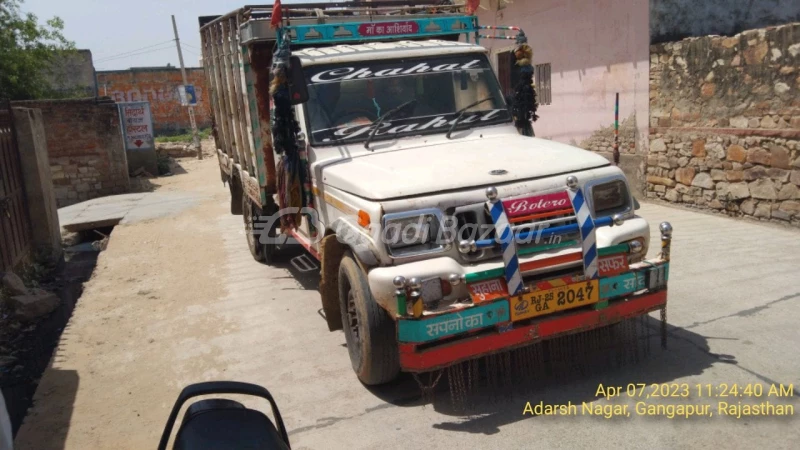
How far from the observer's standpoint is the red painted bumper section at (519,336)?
12.3 feet

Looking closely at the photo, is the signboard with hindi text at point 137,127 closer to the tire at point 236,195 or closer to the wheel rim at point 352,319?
the tire at point 236,195

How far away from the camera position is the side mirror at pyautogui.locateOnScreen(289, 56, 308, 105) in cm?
508

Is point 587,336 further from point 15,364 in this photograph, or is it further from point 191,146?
point 191,146

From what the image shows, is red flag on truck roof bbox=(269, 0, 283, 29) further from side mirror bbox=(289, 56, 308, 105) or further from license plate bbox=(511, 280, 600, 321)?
license plate bbox=(511, 280, 600, 321)

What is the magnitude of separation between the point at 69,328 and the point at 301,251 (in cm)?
320

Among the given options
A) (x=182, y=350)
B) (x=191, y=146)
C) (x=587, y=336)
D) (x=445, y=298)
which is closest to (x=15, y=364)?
(x=182, y=350)

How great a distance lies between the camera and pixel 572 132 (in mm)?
12094

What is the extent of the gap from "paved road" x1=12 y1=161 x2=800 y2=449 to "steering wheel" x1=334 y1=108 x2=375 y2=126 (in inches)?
70.1

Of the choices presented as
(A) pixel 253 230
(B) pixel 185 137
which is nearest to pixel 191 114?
(B) pixel 185 137

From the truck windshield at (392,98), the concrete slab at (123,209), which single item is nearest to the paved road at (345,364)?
the truck windshield at (392,98)

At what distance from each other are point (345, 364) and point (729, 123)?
627 centimetres

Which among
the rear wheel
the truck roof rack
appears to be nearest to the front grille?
the truck roof rack

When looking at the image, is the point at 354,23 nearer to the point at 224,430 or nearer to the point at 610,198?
the point at 610,198

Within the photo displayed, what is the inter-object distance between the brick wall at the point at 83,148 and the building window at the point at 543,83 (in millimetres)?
10842
